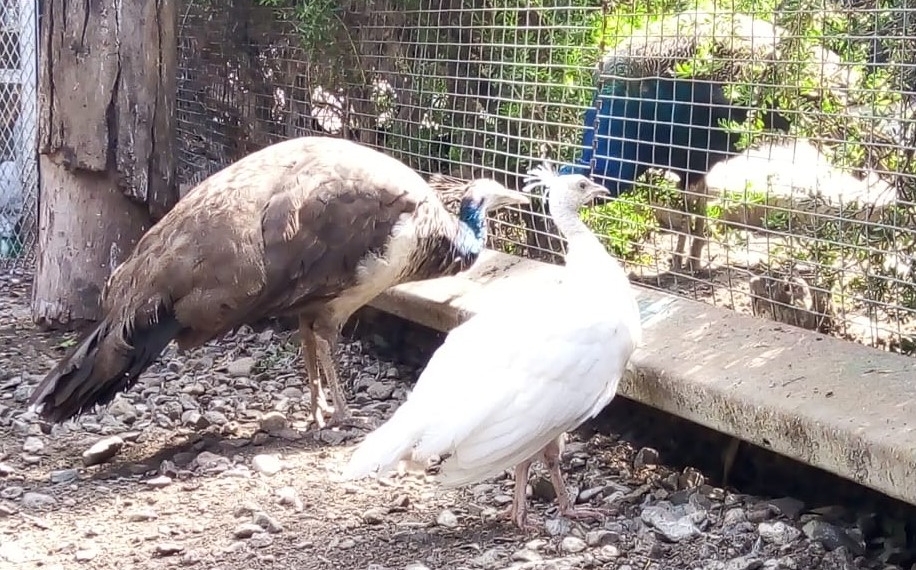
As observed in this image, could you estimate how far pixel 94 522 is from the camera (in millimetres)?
3451

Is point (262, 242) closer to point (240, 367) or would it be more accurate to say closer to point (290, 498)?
point (290, 498)

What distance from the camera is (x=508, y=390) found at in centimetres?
310

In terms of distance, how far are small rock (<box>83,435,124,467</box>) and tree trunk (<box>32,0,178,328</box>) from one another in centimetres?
154

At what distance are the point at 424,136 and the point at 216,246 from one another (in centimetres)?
157

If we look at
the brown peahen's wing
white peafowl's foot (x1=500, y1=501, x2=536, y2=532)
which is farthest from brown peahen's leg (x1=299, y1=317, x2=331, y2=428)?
white peafowl's foot (x1=500, y1=501, x2=536, y2=532)

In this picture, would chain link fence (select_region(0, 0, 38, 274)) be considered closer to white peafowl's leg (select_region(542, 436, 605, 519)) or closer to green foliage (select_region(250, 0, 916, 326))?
green foliage (select_region(250, 0, 916, 326))

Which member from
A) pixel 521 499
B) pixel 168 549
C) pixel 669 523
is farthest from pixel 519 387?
pixel 168 549

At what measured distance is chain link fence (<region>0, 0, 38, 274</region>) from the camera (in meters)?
7.53

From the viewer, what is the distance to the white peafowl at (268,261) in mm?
3953

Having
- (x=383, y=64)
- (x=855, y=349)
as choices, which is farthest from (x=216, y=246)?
(x=855, y=349)

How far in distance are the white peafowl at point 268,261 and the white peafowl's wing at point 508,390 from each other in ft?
2.88

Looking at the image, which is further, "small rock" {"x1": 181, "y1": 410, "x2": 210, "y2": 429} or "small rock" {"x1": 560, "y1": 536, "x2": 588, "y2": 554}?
"small rock" {"x1": 181, "y1": 410, "x2": 210, "y2": 429}

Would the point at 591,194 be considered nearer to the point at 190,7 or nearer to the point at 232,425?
the point at 232,425

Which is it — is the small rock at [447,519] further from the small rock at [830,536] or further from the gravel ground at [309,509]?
the small rock at [830,536]
